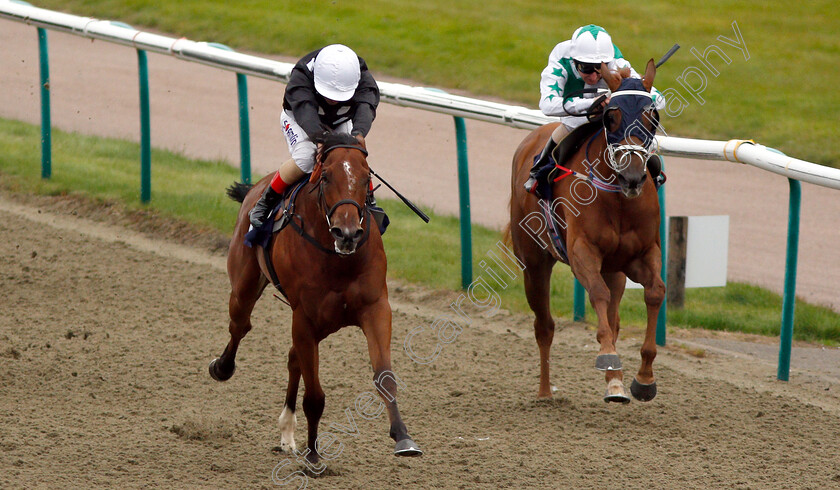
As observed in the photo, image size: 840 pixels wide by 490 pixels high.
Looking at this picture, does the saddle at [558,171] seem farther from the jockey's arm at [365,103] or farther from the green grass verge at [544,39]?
the green grass verge at [544,39]

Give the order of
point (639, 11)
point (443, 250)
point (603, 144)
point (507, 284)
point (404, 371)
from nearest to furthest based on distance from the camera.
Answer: point (603, 144) → point (404, 371) → point (507, 284) → point (443, 250) → point (639, 11)

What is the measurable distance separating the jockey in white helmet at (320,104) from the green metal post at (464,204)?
2.84 m

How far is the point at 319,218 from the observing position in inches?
192

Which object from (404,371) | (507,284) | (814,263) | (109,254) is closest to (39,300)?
(109,254)

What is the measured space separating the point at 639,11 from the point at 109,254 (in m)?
11.2

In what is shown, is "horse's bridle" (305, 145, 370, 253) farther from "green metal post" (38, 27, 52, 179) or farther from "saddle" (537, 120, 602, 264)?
"green metal post" (38, 27, 52, 179)

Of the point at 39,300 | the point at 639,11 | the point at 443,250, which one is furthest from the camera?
the point at 639,11

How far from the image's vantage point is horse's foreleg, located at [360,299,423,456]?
4555mm

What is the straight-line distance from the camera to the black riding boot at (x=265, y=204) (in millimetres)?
5387

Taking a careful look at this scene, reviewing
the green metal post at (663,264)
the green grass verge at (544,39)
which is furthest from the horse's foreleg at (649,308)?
the green grass verge at (544,39)

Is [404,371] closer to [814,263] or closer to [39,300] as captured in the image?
[39,300]

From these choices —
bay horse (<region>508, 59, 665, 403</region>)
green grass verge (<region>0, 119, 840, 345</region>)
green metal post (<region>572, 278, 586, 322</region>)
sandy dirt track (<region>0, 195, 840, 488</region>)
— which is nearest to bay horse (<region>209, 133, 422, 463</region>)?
sandy dirt track (<region>0, 195, 840, 488</region>)

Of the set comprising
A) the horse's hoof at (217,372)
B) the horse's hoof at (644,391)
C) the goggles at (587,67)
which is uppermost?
the goggles at (587,67)

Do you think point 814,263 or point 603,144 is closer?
point 603,144
